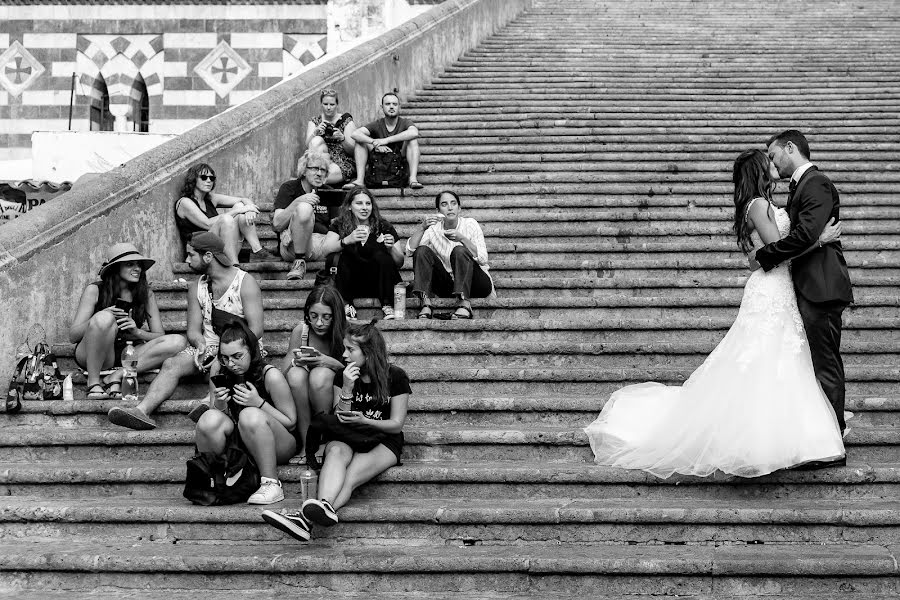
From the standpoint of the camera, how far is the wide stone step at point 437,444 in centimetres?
679

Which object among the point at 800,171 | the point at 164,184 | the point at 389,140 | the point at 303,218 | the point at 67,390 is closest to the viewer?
the point at 800,171

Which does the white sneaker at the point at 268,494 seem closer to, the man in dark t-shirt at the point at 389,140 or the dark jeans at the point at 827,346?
the dark jeans at the point at 827,346

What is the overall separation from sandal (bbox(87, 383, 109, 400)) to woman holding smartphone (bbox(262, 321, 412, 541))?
6.15ft

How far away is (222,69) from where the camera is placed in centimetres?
2178

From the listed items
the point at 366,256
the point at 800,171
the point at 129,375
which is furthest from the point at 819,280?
the point at 129,375

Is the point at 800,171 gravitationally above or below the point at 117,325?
above

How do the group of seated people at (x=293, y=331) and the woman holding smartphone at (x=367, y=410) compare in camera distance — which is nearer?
the woman holding smartphone at (x=367, y=410)

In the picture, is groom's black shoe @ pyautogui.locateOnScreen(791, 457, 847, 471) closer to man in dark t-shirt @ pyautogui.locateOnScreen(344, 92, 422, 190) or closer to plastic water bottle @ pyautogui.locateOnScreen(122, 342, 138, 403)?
plastic water bottle @ pyautogui.locateOnScreen(122, 342, 138, 403)

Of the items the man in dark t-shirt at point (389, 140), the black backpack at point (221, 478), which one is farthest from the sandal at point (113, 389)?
the man in dark t-shirt at point (389, 140)

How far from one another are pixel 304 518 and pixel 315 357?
3.74ft

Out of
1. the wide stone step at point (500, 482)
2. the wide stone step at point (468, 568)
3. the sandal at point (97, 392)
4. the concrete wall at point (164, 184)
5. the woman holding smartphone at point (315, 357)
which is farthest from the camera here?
the concrete wall at point (164, 184)

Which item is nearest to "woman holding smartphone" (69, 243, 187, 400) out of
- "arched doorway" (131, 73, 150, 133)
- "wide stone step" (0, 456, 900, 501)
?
"wide stone step" (0, 456, 900, 501)

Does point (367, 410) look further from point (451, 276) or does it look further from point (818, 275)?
point (818, 275)

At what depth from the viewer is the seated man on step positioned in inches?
303
